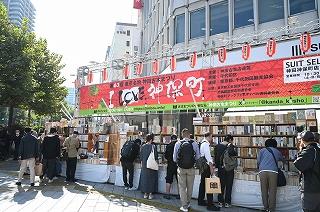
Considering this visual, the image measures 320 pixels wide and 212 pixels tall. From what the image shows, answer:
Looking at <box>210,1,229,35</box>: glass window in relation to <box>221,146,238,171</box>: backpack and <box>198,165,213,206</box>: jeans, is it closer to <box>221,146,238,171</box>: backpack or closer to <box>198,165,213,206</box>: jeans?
<box>221,146,238,171</box>: backpack

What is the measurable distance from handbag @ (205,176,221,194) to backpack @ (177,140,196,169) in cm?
59

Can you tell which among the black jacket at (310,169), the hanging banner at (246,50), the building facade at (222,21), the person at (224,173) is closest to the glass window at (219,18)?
the building facade at (222,21)

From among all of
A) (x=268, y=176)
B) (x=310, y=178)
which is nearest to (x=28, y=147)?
(x=268, y=176)

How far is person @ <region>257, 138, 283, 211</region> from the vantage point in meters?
7.26

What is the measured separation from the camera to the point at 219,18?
1722 centimetres

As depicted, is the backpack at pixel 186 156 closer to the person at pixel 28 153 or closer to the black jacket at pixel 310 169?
the black jacket at pixel 310 169

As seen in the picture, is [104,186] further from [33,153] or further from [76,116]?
[76,116]

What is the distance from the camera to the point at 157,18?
81.8 ft

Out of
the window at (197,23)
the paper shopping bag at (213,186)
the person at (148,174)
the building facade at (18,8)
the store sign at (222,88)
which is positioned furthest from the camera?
the building facade at (18,8)

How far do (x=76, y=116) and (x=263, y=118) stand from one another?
874 centimetres

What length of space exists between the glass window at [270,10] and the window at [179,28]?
4.76 meters

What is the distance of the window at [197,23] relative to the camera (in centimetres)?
1770

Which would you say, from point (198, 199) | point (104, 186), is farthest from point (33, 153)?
point (198, 199)

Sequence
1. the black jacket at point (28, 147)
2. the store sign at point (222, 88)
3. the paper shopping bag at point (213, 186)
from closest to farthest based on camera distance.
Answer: the paper shopping bag at point (213, 186) → the store sign at point (222, 88) → the black jacket at point (28, 147)
